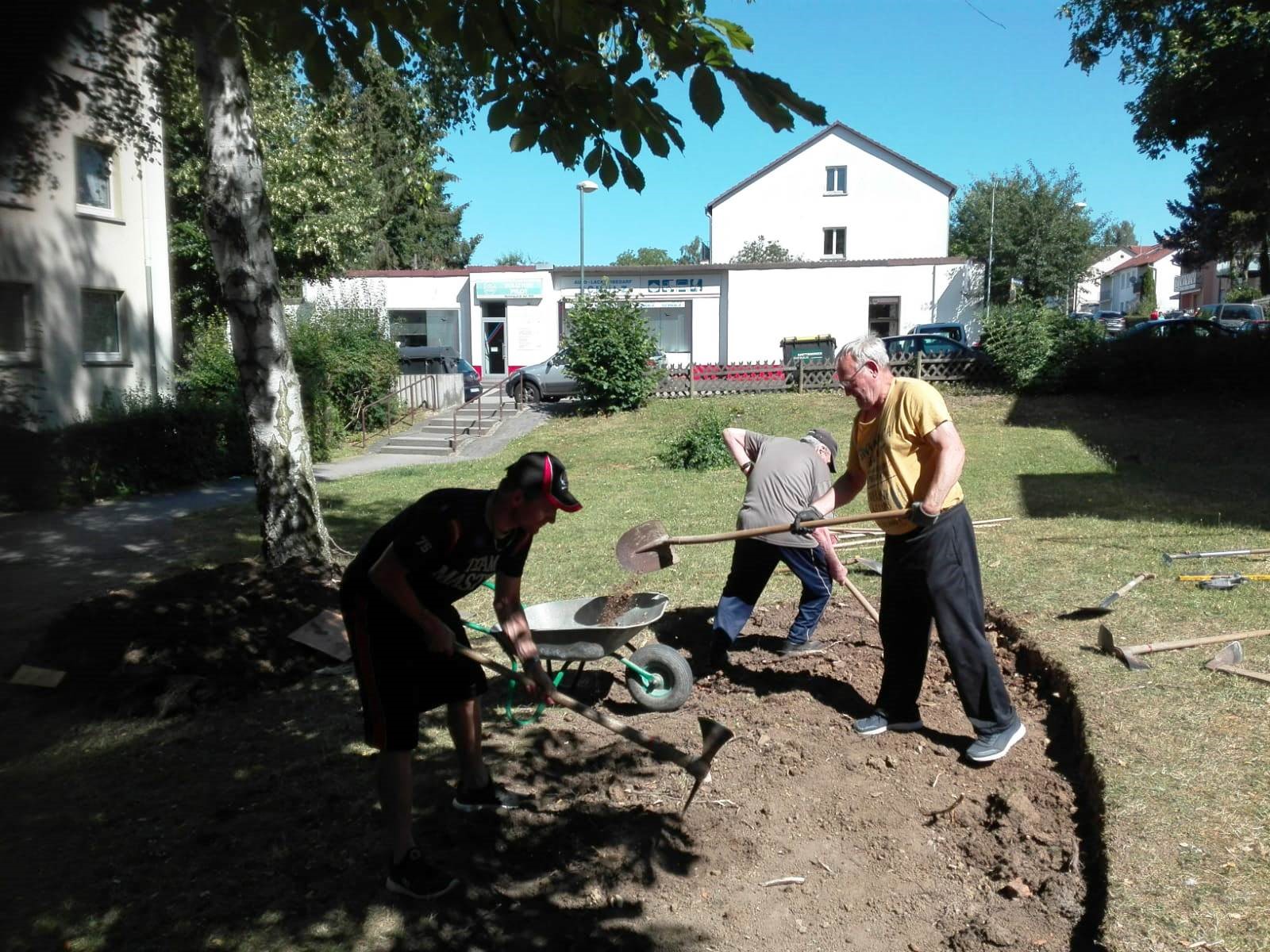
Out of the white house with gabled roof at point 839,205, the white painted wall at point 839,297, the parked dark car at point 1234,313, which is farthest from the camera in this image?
the parked dark car at point 1234,313

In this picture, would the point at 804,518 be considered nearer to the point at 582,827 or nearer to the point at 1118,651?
the point at 1118,651

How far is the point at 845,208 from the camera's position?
131ft

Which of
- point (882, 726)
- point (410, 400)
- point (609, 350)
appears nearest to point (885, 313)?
point (609, 350)

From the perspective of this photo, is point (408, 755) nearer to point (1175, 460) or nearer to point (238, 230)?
point (238, 230)

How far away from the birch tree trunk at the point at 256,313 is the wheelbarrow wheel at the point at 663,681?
3.45 meters

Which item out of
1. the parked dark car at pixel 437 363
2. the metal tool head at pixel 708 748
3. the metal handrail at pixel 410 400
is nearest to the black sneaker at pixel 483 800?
the metal tool head at pixel 708 748

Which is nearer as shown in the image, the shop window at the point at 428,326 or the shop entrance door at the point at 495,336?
the shop entrance door at the point at 495,336

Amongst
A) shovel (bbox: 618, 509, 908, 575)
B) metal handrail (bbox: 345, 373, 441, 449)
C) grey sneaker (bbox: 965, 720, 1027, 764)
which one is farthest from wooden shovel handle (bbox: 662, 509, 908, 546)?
metal handrail (bbox: 345, 373, 441, 449)

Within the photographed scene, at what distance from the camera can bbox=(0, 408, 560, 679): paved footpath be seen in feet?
8.66

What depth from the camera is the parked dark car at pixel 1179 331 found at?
19.4 m

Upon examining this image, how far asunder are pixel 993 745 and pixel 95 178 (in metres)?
4.24

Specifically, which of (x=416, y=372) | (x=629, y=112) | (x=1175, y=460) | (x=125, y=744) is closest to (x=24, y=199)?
(x=629, y=112)

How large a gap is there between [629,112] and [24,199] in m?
2.14

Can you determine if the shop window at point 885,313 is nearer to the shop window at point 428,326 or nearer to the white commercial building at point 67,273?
the shop window at point 428,326
